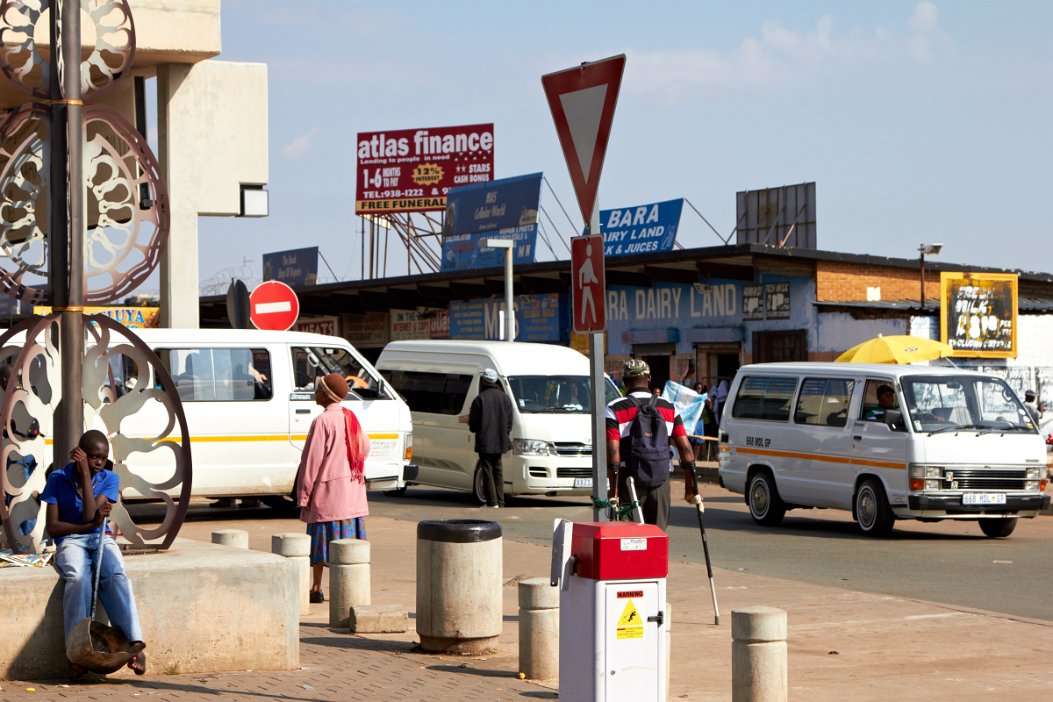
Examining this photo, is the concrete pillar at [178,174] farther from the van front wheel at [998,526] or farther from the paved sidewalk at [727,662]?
the van front wheel at [998,526]

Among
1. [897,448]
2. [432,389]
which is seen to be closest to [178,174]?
[432,389]

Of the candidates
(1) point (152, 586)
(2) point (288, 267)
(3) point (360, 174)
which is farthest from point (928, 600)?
(3) point (360, 174)

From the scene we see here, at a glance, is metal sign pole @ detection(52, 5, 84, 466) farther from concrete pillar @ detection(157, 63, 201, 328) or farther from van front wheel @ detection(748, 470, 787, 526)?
van front wheel @ detection(748, 470, 787, 526)

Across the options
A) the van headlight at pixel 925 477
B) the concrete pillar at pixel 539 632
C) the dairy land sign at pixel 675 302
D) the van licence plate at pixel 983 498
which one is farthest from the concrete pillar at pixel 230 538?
the dairy land sign at pixel 675 302

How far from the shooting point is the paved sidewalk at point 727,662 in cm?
805

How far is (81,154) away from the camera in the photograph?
28.7 ft

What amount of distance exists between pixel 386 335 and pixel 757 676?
39443 mm

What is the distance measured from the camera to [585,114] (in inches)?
272

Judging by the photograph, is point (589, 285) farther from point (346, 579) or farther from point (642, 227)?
point (642, 227)

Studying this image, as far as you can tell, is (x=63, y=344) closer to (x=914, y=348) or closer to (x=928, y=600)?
(x=928, y=600)

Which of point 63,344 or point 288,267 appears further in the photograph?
point 288,267

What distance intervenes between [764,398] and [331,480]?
30.4 ft

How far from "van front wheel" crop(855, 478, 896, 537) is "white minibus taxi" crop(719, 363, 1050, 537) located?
0.01 meters

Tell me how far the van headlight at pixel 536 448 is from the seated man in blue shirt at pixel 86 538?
13101mm
